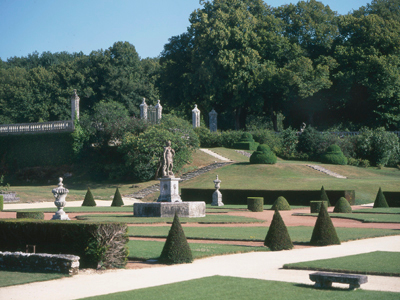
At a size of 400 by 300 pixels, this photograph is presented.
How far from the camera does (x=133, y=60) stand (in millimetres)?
80938

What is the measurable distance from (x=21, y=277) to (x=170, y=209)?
1563 cm

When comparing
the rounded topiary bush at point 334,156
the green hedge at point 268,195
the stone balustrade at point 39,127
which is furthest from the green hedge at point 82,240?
the stone balustrade at point 39,127

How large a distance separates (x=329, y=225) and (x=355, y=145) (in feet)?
131

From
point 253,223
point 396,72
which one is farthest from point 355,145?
point 253,223

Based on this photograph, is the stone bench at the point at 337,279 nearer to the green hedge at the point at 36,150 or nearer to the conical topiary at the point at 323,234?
the conical topiary at the point at 323,234

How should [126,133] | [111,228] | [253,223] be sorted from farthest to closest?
[126,133]
[253,223]
[111,228]

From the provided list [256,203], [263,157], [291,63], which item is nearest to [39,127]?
[263,157]

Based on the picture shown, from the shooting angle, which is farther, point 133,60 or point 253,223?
point 133,60

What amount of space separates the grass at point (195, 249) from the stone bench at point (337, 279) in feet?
14.5

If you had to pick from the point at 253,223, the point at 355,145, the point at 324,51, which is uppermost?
the point at 324,51

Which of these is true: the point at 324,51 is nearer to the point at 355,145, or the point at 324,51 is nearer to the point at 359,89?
the point at 359,89

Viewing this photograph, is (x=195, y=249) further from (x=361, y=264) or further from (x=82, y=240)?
(x=361, y=264)

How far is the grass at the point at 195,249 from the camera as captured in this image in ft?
Result: 45.7

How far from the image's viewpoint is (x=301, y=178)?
4238cm
